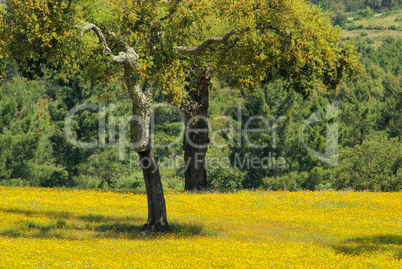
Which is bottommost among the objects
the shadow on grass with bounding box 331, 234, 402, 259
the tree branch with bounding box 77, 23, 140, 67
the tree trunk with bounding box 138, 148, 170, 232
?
the shadow on grass with bounding box 331, 234, 402, 259

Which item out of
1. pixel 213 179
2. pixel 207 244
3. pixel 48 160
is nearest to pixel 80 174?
pixel 48 160

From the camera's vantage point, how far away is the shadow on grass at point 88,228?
1867 centimetres

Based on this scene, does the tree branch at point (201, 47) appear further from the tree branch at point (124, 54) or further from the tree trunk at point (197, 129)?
the tree trunk at point (197, 129)

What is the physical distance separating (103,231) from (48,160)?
194ft

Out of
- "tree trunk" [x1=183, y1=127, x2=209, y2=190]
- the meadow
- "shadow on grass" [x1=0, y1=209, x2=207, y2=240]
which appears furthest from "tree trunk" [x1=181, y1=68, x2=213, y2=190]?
"shadow on grass" [x1=0, y1=209, x2=207, y2=240]

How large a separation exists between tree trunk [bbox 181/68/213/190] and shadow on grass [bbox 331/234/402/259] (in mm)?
14142

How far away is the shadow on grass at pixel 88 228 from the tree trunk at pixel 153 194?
43cm

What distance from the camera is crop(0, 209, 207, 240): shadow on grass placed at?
1867 cm

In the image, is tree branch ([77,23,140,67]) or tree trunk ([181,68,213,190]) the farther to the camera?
tree trunk ([181,68,213,190])

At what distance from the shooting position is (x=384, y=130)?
7825 centimetres

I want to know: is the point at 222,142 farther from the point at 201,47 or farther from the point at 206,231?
the point at 206,231

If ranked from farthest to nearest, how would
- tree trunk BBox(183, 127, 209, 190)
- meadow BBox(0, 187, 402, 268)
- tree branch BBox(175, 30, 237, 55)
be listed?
tree trunk BBox(183, 127, 209, 190), tree branch BBox(175, 30, 237, 55), meadow BBox(0, 187, 402, 268)

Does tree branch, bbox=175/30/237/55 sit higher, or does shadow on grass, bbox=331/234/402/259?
tree branch, bbox=175/30/237/55

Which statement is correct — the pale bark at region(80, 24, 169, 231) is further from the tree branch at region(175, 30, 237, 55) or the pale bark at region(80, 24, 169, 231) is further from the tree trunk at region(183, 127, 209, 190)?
the tree trunk at region(183, 127, 209, 190)
